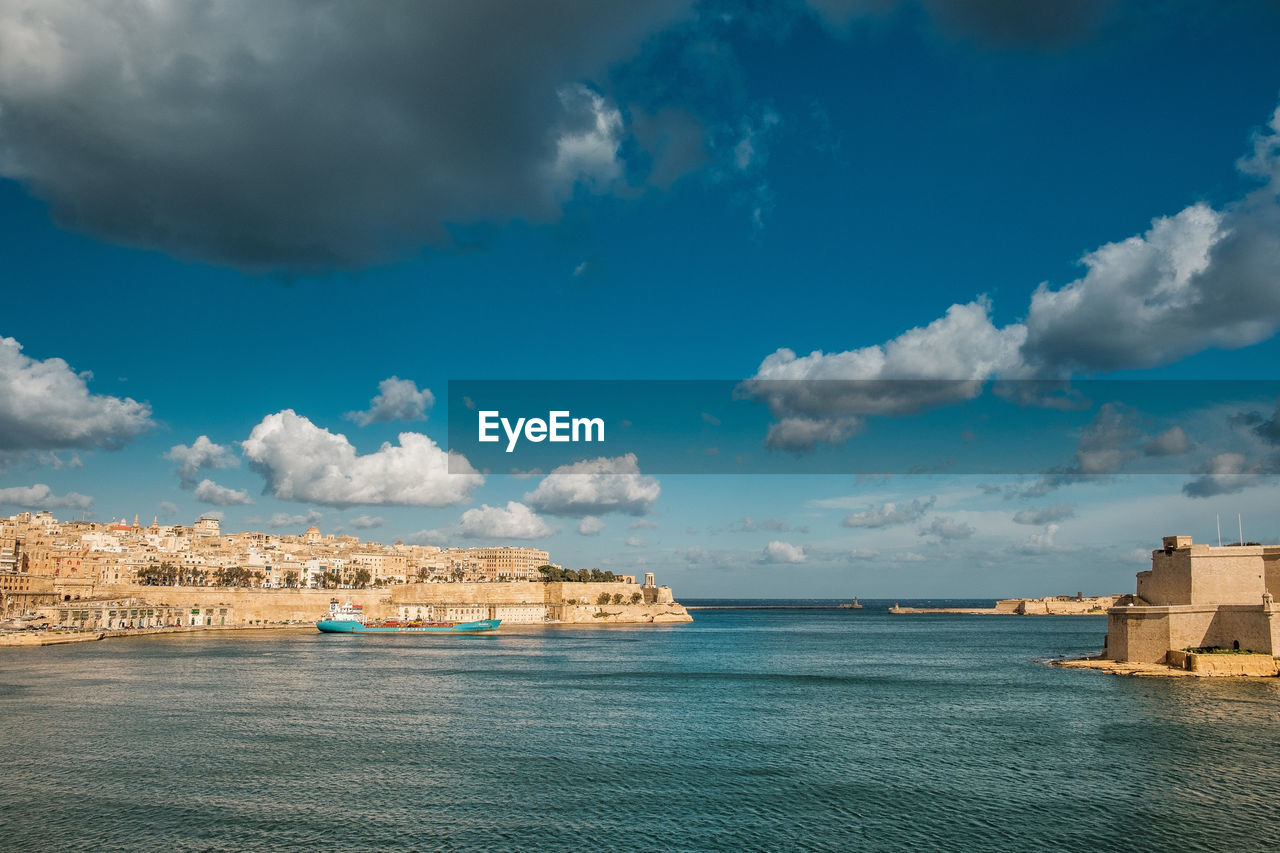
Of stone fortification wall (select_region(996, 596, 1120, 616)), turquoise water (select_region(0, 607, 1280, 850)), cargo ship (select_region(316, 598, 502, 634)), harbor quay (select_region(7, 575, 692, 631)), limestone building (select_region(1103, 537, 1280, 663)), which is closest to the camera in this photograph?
turquoise water (select_region(0, 607, 1280, 850))

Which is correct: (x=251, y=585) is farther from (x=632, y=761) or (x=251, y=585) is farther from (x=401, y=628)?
(x=632, y=761)

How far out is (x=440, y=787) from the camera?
67.8 feet

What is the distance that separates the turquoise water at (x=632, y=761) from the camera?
56.3 ft

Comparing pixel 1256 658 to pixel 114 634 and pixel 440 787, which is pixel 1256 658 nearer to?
pixel 440 787

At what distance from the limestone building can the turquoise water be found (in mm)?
3257

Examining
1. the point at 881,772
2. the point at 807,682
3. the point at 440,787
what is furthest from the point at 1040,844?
the point at 807,682

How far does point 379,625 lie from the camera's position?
90062 mm

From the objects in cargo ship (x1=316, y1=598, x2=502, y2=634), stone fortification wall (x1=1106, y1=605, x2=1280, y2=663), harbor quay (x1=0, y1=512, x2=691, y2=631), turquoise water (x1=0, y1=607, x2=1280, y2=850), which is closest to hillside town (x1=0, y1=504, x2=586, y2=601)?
harbor quay (x1=0, y1=512, x2=691, y2=631)

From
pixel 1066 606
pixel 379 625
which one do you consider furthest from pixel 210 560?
pixel 1066 606

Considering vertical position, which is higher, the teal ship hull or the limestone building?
the limestone building

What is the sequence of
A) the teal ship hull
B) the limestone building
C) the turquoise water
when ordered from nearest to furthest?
the turquoise water, the limestone building, the teal ship hull

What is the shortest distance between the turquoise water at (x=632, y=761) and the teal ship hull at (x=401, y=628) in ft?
139

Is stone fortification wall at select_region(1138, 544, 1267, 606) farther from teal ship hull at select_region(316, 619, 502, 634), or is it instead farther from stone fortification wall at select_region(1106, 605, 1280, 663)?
teal ship hull at select_region(316, 619, 502, 634)

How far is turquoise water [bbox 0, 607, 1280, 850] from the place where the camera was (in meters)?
17.2
